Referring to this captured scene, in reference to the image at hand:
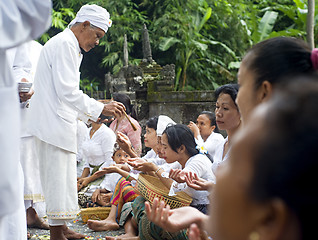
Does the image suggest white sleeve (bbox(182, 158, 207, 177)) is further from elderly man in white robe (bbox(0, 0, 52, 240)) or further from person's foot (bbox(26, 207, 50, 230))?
elderly man in white robe (bbox(0, 0, 52, 240))

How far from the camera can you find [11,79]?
1907 millimetres

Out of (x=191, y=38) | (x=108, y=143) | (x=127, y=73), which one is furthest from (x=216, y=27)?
(x=108, y=143)

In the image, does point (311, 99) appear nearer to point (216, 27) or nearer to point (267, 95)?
point (267, 95)

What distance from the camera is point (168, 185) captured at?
14.1ft

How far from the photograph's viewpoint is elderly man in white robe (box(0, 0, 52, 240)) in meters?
1.84

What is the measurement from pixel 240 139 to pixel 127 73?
8302mm

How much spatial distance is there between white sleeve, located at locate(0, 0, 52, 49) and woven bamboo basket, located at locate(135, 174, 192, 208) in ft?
7.77

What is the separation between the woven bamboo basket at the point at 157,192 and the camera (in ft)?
13.1

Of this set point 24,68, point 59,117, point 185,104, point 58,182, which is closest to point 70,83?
point 59,117

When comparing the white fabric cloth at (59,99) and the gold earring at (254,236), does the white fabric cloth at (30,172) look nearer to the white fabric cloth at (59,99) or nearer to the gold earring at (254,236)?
the white fabric cloth at (59,99)

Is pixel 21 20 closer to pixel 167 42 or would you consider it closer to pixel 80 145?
pixel 80 145

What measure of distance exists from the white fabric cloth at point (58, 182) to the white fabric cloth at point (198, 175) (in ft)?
3.39

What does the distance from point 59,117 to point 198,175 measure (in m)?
1.40

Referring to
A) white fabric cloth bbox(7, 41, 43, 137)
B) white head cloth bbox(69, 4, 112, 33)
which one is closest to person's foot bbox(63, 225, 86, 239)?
white fabric cloth bbox(7, 41, 43, 137)
